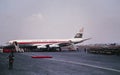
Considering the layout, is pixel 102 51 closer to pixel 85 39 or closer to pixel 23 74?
pixel 85 39

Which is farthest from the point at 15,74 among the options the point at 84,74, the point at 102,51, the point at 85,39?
the point at 85,39

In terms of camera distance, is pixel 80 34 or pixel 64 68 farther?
pixel 80 34

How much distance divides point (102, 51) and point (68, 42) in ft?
82.2

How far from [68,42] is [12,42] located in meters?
21.7

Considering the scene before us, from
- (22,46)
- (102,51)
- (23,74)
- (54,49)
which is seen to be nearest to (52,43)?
(54,49)

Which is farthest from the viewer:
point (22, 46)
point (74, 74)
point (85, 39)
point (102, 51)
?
point (85, 39)

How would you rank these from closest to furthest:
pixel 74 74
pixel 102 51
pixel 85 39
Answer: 1. pixel 74 74
2. pixel 102 51
3. pixel 85 39

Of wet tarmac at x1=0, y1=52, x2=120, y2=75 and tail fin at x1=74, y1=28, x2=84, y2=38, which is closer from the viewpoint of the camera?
wet tarmac at x1=0, y1=52, x2=120, y2=75

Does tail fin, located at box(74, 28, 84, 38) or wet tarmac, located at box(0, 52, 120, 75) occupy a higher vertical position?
tail fin, located at box(74, 28, 84, 38)

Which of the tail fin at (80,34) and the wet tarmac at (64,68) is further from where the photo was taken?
the tail fin at (80,34)

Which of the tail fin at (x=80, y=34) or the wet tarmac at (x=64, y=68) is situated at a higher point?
the tail fin at (x=80, y=34)

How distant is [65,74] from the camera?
17.5 m

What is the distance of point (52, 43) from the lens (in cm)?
7962

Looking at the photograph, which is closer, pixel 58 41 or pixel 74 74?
pixel 74 74
